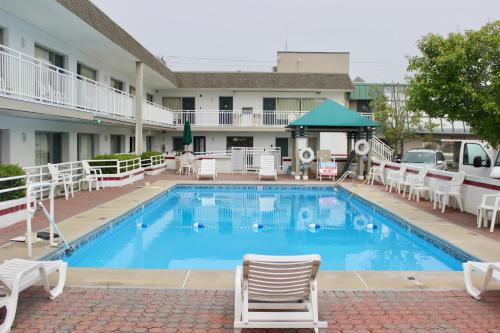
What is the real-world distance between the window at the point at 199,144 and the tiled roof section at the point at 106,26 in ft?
28.0

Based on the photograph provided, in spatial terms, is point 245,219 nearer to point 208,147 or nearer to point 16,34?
point 16,34

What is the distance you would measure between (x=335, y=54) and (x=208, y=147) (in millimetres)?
15716

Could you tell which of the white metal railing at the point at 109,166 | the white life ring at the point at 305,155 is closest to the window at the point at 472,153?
the white life ring at the point at 305,155

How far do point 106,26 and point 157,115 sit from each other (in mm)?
8910

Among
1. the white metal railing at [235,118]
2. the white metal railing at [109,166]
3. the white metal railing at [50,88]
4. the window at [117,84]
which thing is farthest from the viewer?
the white metal railing at [235,118]

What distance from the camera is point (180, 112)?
29.3m

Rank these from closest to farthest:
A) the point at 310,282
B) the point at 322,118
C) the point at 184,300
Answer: the point at 310,282 → the point at 184,300 → the point at 322,118

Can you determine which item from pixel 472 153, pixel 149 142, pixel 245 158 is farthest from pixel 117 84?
pixel 472 153

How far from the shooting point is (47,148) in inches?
624

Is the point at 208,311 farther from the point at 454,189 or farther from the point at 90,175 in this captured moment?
the point at 90,175

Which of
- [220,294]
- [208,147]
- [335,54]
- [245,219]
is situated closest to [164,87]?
[208,147]

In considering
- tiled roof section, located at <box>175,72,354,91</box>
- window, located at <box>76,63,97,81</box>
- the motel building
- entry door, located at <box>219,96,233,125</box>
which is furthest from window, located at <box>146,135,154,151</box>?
window, located at <box>76,63,97,81</box>

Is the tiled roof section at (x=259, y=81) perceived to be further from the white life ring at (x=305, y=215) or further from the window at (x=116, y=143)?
the white life ring at (x=305, y=215)

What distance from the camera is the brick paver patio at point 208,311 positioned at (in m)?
4.59
